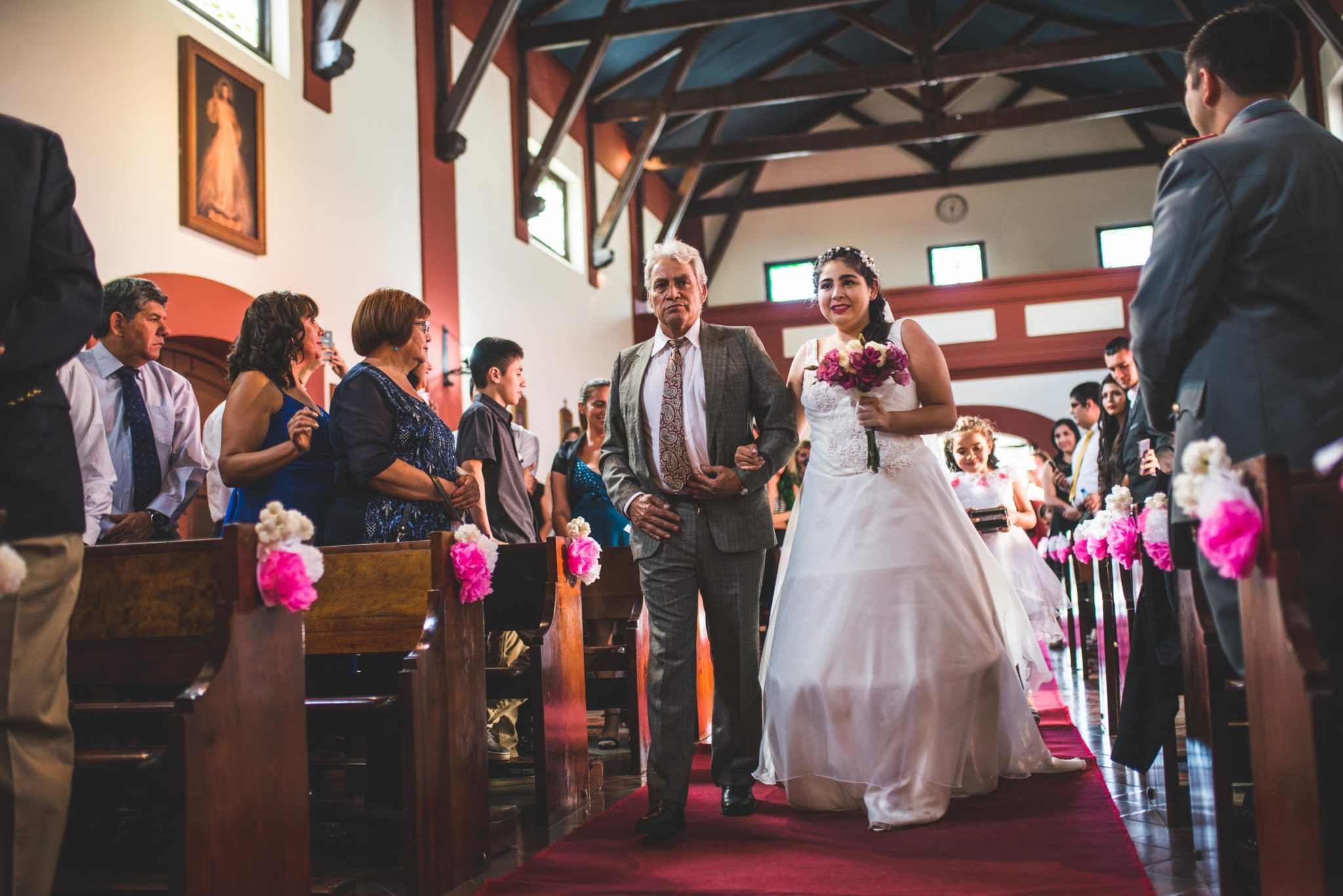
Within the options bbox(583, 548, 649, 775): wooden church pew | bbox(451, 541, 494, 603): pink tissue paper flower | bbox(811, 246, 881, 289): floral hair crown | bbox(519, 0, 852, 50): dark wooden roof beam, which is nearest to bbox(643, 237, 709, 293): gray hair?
bbox(811, 246, 881, 289): floral hair crown

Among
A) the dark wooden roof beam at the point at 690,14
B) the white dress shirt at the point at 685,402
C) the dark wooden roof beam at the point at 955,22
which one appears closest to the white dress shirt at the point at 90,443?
the white dress shirt at the point at 685,402

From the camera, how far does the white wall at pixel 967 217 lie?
56.2 ft

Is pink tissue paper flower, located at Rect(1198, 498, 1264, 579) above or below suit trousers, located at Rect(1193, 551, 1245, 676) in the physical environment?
above

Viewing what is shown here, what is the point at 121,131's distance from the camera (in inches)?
238

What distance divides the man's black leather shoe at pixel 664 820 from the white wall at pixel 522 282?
21.3 ft

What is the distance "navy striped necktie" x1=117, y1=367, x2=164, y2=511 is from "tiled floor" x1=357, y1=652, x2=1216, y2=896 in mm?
1677

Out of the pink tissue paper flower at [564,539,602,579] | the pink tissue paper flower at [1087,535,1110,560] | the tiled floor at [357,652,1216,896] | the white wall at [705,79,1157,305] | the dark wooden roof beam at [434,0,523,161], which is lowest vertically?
the tiled floor at [357,652,1216,896]

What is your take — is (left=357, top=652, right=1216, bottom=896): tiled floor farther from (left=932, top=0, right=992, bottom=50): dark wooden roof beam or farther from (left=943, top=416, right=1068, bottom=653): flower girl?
(left=932, top=0, right=992, bottom=50): dark wooden roof beam

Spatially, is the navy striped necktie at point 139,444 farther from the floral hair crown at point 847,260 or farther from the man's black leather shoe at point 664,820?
A: the floral hair crown at point 847,260

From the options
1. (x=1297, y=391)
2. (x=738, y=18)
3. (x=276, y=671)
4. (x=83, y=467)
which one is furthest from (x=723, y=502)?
A: (x=738, y=18)

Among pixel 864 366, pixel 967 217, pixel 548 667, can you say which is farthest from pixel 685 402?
pixel 967 217

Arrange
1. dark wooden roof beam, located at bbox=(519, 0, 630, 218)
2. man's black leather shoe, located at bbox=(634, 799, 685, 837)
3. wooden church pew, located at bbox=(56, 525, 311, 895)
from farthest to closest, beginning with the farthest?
dark wooden roof beam, located at bbox=(519, 0, 630, 218) → man's black leather shoe, located at bbox=(634, 799, 685, 837) → wooden church pew, located at bbox=(56, 525, 311, 895)

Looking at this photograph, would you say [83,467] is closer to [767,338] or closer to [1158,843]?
[1158,843]

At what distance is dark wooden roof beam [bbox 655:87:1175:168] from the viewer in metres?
14.1
